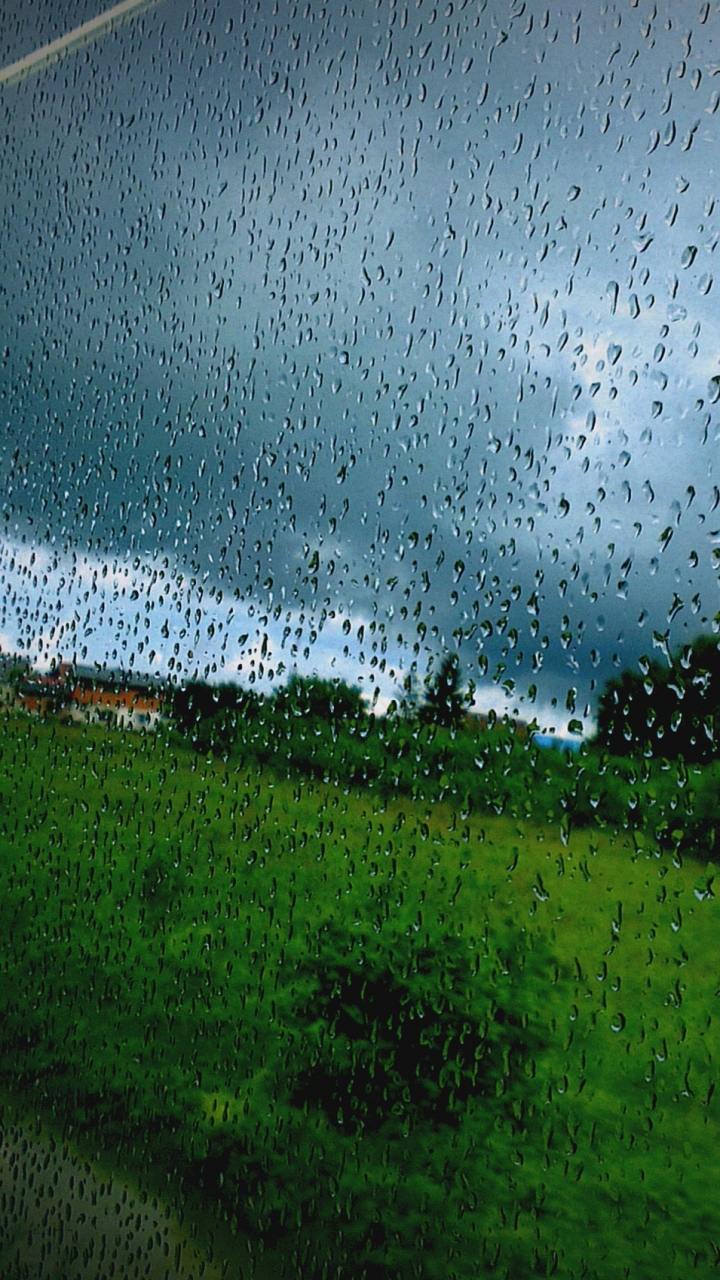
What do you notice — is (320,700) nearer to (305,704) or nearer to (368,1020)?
(305,704)

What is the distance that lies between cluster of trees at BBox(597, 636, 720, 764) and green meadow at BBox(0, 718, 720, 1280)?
8 centimetres

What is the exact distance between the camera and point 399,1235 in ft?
2.81

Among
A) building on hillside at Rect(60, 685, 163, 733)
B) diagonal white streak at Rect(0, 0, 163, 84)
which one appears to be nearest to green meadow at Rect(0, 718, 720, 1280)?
building on hillside at Rect(60, 685, 163, 733)

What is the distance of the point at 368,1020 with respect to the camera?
990 mm

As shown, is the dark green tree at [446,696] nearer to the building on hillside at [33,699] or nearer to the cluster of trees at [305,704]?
the cluster of trees at [305,704]

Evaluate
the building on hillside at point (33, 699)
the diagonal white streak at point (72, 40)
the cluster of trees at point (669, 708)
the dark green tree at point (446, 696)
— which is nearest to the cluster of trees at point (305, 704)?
the dark green tree at point (446, 696)

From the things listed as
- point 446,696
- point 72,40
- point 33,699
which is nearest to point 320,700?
point 446,696

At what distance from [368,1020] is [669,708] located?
483mm

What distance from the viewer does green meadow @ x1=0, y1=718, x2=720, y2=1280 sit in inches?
29.2

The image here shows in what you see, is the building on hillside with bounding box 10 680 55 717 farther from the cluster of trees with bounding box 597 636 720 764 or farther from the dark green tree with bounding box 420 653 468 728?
the cluster of trees with bounding box 597 636 720 764

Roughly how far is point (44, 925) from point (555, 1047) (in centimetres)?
80

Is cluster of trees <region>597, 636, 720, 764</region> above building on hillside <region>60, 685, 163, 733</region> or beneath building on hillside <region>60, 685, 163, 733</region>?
beneath

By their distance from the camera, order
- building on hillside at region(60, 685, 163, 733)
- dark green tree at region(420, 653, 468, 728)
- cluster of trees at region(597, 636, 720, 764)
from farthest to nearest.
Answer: building on hillside at region(60, 685, 163, 733) → dark green tree at region(420, 653, 468, 728) → cluster of trees at region(597, 636, 720, 764)

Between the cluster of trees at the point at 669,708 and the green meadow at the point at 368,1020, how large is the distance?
0.08 meters
